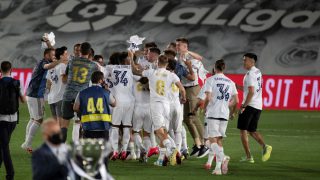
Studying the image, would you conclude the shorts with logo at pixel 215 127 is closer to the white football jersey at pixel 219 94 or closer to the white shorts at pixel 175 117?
the white football jersey at pixel 219 94

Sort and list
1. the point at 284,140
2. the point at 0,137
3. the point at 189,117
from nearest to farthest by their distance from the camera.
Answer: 1. the point at 0,137
2. the point at 189,117
3. the point at 284,140

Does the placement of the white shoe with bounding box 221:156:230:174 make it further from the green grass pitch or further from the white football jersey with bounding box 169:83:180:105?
the white football jersey with bounding box 169:83:180:105

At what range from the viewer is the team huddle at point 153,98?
50.0 ft

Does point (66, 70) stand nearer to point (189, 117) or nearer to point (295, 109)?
point (189, 117)

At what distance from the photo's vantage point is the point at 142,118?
16766 millimetres

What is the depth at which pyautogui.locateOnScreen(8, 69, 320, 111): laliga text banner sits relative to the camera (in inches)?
1192

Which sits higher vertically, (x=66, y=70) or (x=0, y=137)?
(x=66, y=70)

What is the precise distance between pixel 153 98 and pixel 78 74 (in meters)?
1.48

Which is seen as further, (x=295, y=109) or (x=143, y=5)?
(x=143, y=5)

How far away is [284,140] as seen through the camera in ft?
71.9

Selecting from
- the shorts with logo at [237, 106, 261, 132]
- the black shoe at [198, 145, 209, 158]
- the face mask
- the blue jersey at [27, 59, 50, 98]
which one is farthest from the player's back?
the face mask

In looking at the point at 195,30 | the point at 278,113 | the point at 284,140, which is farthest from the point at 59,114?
the point at 195,30

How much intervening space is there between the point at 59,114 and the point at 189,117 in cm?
294

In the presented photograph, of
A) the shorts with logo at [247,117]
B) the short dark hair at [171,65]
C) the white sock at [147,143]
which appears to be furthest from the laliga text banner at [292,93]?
the short dark hair at [171,65]
